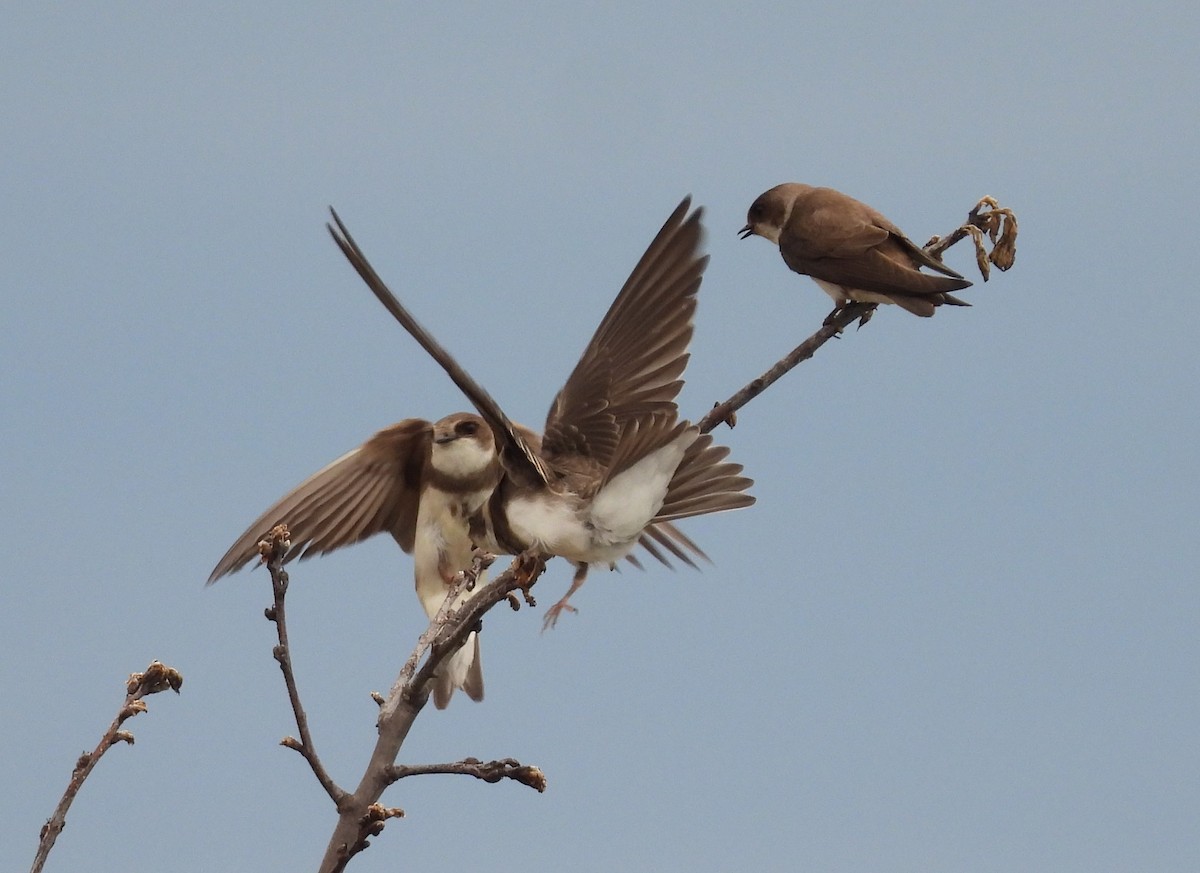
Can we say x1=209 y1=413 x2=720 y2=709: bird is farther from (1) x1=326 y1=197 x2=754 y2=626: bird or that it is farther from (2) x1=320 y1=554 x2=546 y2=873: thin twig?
(2) x1=320 y1=554 x2=546 y2=873: thin twig

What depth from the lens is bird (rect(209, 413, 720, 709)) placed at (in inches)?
234

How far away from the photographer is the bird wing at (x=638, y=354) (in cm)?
460

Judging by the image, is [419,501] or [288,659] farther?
[419,501]

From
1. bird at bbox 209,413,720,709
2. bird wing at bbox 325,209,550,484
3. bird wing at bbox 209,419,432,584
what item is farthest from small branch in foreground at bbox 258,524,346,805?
bird at bbox 209,413,720,709

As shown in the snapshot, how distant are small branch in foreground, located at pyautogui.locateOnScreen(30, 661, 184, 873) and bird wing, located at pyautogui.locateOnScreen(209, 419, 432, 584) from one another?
2227 mm

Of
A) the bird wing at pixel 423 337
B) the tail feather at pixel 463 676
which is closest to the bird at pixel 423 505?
the tail feather at pixel 463 676

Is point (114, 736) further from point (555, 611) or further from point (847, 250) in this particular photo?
point (847, 250)

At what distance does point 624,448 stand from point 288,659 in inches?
61.9

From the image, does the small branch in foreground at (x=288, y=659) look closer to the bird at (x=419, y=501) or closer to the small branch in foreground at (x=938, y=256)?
the small branch in foreground at (x=938, y=256)

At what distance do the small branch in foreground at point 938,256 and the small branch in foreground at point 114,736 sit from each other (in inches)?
56.3

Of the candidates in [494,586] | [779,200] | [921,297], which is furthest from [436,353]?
[779,200]

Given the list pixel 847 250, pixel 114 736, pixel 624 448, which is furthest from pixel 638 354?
pixel 114 736

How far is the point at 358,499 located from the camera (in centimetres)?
623

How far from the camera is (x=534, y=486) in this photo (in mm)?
4598
